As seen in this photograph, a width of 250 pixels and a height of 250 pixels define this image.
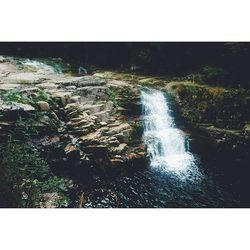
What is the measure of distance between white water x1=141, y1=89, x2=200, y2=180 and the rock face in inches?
8.4

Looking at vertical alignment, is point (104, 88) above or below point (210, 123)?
above

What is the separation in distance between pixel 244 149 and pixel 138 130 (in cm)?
152

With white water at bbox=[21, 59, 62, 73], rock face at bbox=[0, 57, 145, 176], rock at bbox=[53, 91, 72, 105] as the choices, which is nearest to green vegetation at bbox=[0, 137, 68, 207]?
rock face at bbox=[0, 57, 145, 176]

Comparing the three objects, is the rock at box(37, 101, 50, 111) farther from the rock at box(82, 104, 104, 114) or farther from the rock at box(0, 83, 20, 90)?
the rock at box(82, 104, 104, 114)

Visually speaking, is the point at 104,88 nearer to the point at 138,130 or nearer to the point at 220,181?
the point at 138,130

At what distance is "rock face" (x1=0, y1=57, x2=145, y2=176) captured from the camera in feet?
14.1

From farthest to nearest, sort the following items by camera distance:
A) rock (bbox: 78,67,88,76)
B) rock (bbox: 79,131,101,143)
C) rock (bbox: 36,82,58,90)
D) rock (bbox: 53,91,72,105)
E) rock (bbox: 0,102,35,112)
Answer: rock (bbox: 78,67,88,76) < rock (bbox: 36,82,58,90) < rock (bbox: 53,91,72,105) < rock (bbox: 79,131,101,143) < rock (bbox: 0,102,35,112)

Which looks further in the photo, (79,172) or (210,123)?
(210,123)

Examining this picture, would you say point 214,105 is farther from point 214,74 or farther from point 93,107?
point 93,107
